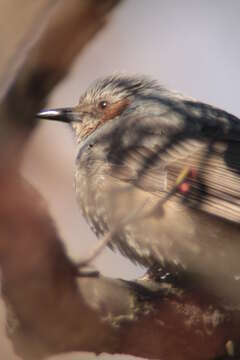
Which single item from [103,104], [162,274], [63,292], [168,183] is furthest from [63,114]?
[63,292]

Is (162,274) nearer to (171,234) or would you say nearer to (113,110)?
(171,234)

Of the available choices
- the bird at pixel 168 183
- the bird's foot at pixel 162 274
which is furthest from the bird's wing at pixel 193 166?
the bird's foot at pixel 162 274

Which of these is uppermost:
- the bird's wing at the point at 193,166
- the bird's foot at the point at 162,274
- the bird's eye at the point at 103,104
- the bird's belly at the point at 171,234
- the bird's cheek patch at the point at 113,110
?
the bird's eye at the point at 103,104

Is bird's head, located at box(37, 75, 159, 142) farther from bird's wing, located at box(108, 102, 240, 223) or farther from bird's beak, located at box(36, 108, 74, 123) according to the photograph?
bird's wing, located at box(108, 102, 240, 223)

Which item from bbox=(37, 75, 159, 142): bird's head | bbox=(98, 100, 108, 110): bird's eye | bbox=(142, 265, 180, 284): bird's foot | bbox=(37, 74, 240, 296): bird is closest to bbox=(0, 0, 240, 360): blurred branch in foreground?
bbox=(142, 265, 180, 284): bird's foot

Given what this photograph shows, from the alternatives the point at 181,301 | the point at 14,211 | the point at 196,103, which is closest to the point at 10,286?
the point at 14,211

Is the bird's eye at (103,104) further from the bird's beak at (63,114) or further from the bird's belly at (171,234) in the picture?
the bird's belly at (171,234)
